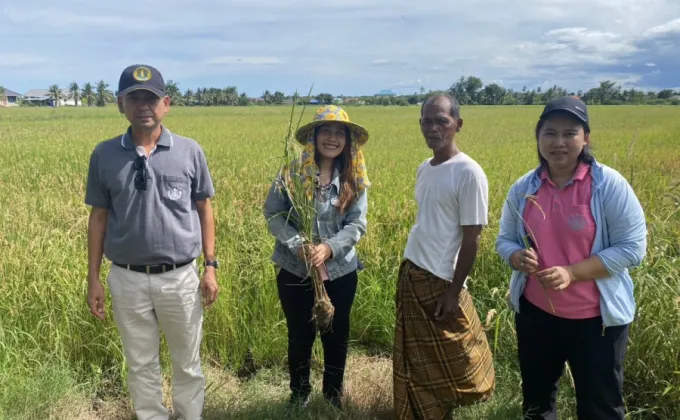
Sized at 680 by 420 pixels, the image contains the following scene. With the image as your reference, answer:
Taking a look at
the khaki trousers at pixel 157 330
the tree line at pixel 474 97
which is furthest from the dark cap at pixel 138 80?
the tree line at pixel 474 97

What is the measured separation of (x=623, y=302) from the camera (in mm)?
2076

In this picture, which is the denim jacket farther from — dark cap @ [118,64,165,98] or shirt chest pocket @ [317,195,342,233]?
dark cap @ [118,64,165,98]

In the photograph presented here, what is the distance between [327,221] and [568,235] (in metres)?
1.22

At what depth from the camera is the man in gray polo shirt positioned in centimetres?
236

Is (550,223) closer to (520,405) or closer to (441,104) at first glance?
(441,104)

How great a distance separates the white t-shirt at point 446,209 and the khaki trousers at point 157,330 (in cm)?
121

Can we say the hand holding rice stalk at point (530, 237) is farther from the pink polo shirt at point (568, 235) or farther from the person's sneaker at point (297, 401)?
the person's sneaker at point (297, 401)

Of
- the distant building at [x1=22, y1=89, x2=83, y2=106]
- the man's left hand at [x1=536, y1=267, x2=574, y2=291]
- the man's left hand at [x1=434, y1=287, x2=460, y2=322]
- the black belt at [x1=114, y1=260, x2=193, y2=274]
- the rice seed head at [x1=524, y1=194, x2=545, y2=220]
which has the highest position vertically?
the distant building at [x1=22, y1=89, x2=83, y2=106]

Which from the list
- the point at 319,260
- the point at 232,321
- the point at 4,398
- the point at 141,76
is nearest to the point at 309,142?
the point at 319,260

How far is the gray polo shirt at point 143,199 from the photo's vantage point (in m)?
2.36

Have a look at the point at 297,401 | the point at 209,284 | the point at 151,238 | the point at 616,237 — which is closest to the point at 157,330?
the point at 209,284

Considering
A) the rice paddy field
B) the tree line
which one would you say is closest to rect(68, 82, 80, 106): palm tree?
the tree line

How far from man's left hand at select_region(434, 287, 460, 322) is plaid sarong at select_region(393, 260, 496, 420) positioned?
0.10 feet

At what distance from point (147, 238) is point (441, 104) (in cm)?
157
